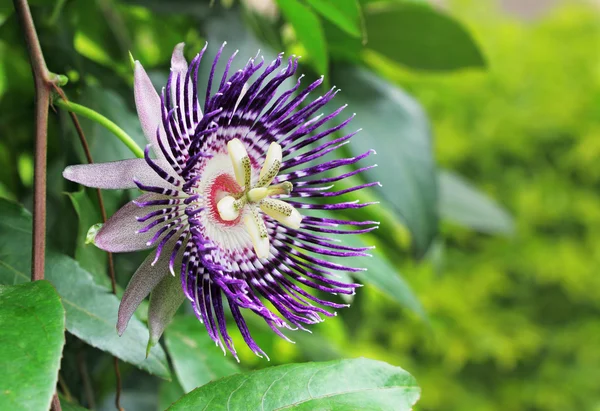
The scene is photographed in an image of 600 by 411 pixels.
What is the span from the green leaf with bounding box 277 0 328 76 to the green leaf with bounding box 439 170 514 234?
52cm

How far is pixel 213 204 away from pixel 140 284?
3.1 inches

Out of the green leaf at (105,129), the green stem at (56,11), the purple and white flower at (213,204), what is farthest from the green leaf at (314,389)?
the green stem at (56,11)

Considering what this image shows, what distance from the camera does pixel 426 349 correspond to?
2.85 meters

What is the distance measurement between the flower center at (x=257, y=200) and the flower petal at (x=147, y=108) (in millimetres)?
50

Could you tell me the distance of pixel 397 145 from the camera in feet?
2.98

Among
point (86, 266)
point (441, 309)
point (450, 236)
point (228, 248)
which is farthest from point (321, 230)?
point (450, 236)

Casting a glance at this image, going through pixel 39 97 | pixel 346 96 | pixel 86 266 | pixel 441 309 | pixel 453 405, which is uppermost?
pixel 346 96

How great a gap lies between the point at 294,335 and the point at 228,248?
1.73 ft

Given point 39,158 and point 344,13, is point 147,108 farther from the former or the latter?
point 344,13

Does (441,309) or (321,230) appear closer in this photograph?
(321,230)

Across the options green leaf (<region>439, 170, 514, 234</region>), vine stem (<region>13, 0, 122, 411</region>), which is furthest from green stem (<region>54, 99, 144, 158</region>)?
green leaf (<region>439, 170, 514, 234</region>)

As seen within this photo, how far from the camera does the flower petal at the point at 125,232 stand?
42cm

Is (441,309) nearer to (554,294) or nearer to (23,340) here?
(554,294)

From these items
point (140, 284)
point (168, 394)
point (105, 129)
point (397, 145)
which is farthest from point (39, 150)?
point (397, 145)
